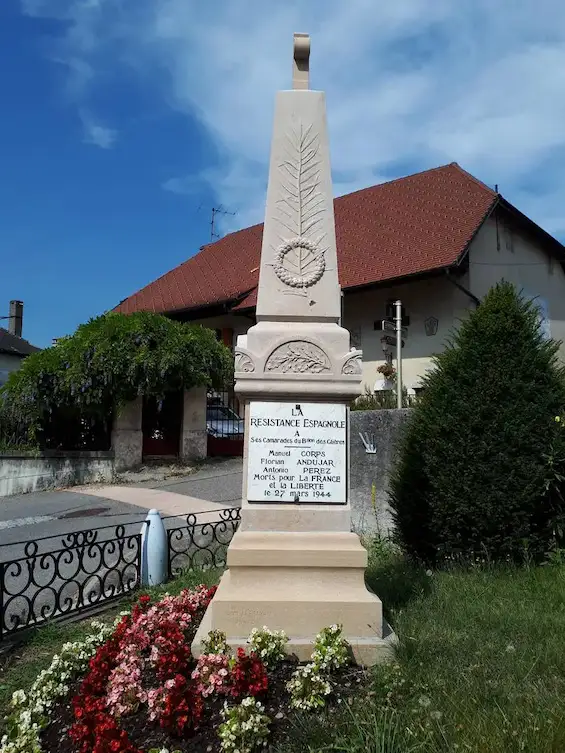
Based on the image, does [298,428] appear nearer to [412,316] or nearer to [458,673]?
[458,673]

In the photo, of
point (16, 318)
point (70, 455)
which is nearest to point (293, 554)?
point (70, 455)

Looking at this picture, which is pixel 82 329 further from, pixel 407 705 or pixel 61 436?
pixel 407 705

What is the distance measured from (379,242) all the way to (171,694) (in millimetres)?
17496

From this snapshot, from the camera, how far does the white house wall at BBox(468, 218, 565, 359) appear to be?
17.0m

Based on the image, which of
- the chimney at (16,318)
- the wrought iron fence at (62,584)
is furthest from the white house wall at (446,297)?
the chimney at (16,318)

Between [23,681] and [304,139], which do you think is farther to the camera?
[304,139]

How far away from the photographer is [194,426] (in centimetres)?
1494

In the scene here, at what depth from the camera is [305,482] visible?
13.2ft

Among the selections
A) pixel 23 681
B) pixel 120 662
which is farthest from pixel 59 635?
pixel 120 662

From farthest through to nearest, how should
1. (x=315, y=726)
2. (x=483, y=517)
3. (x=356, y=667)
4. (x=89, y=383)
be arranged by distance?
(x=89, y=383) < (x=483, y=517) < (x=356, y=667) < (x=315, y=726)

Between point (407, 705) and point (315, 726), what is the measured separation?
442 mm

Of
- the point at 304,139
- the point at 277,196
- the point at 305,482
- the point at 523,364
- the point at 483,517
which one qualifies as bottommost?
the point at 483,517

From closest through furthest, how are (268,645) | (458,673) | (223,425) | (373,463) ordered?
1. (458,673)
2. (268,645)
3. (373,463)
4. (223,425)

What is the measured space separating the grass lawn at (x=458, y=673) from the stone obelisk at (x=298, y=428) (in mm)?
445
